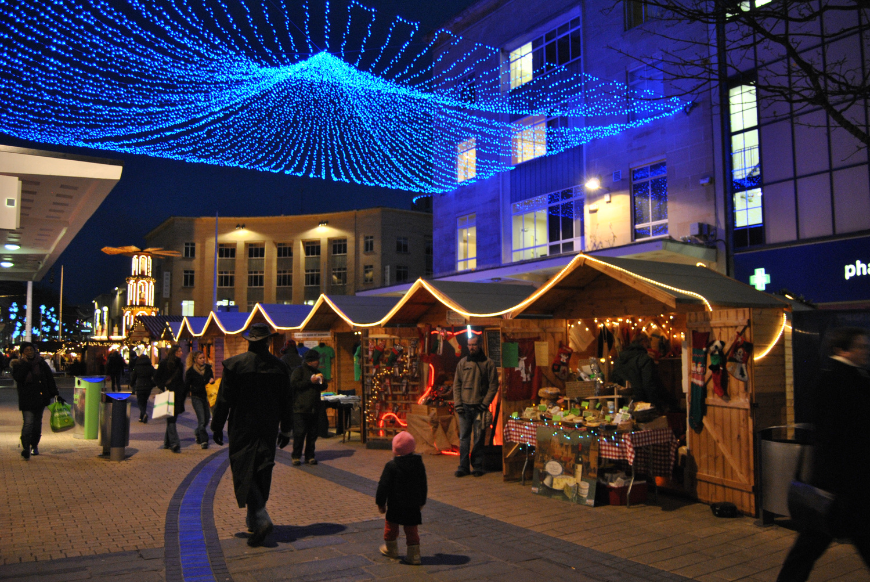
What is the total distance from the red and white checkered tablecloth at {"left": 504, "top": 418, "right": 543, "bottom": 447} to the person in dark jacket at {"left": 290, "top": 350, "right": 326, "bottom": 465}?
297cm

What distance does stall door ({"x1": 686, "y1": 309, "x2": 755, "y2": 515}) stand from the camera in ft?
22.7

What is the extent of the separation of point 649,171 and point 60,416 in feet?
47.2

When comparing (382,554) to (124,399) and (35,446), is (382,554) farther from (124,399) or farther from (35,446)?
(35,446)

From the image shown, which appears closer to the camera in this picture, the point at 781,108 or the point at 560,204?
the point at 781,108

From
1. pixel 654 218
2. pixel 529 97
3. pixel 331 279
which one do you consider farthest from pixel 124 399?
pixel 331 279

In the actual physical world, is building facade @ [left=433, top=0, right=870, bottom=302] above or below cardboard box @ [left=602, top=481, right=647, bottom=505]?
above

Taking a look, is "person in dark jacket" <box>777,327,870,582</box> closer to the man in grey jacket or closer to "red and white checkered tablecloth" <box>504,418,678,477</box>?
"red and white checkered tablecloth" <box>504,418,678,477</box>

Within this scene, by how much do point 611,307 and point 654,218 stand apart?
8.51m

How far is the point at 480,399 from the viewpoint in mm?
9117

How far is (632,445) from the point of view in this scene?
7.16m

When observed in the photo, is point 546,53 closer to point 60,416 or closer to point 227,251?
point 60,416

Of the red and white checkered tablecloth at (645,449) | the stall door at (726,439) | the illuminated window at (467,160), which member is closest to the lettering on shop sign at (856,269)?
the stall door at (726,439)

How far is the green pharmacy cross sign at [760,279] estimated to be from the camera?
14328 millimetres

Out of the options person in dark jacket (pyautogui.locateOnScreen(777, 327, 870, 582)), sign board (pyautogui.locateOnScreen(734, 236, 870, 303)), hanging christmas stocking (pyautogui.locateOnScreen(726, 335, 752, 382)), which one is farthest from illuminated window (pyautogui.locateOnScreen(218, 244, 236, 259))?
person in dark jacket (pyautogui.locateOnScreen(777, 327, 870, 582))
